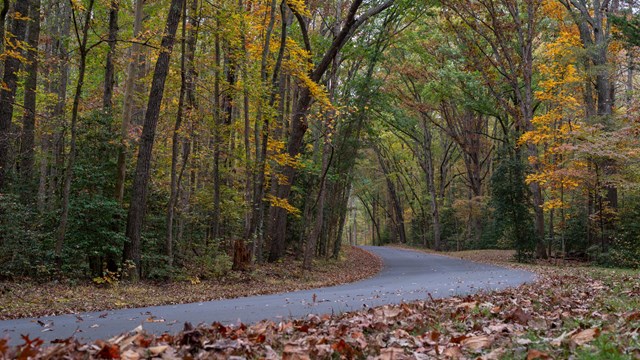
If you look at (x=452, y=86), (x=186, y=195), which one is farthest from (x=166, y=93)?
(x=452, y=86)

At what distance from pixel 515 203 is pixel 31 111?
21.7 metres

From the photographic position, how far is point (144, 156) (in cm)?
1398

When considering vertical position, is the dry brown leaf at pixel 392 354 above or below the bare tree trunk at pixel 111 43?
below

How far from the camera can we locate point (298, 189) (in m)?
23.7

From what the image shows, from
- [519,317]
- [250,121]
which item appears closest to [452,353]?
[519,317]

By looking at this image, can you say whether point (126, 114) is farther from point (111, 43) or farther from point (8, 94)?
point (8, 94)

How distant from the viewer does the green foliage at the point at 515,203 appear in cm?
2572

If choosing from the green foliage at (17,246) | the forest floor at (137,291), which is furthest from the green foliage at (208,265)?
the green foliage at (17,246)

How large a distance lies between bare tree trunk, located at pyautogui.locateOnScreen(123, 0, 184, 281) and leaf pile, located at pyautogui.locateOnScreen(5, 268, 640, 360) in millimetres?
9290

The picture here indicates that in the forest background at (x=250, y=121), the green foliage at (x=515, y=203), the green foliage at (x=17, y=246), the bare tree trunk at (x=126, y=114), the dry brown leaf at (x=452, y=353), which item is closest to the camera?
the dry brown leaf at (x=452, y=353)

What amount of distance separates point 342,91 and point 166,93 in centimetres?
817

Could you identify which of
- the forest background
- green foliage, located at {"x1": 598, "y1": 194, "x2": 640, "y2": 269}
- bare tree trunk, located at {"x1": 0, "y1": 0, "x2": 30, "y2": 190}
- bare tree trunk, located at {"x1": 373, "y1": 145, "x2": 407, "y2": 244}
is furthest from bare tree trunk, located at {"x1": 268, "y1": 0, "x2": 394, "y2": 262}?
bare tree trunk, located at {"x1": 373, "y1": 145, "x2": 407, "y2": 244}

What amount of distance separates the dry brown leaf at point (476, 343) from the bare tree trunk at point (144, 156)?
11362 millimetres

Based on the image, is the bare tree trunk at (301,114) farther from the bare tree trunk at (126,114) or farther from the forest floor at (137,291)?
the bare tree trunk at (126,114)
